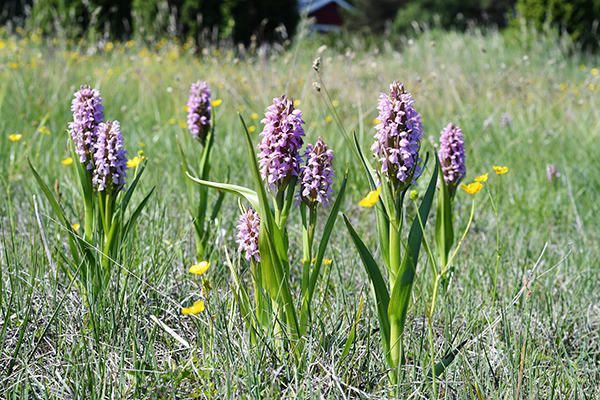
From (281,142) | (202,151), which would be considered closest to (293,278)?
(202,151)

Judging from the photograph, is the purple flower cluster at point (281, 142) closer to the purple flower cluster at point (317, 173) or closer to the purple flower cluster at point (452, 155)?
the purple flower cluster at point (317, 173)

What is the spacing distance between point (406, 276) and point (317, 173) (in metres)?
0.31

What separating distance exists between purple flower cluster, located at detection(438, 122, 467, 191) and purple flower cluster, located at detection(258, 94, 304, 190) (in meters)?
0.71

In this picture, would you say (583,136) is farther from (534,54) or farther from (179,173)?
(534,54)

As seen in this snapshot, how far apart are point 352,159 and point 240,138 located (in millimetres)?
1013

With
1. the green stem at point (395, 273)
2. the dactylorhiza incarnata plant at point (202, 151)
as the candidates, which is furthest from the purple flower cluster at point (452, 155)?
the dactylorhiza incarnata plant at point (202, 151)

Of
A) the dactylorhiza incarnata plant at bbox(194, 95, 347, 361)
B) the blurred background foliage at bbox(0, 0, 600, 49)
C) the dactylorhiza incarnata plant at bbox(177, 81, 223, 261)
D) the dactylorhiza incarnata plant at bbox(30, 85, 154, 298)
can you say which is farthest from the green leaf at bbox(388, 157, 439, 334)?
the blurred background foliage at bbox(0, 0, 600, 49)

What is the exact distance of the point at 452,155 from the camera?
5.43 feet

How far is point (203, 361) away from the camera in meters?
1.26

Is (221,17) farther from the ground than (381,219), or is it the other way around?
(221,17)

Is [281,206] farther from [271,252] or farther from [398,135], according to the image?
[398,135]

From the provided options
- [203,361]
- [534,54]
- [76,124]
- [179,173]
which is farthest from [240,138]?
[534,54]

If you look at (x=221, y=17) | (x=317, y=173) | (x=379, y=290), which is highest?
(x=221, y=17)

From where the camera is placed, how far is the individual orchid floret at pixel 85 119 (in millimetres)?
1351
